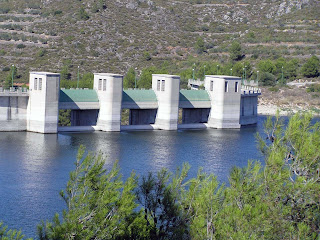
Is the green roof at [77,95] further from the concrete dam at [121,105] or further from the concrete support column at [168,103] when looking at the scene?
the concrete support column at [168,103]

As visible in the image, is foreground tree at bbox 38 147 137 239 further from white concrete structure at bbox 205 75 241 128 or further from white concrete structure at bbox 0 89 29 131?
white concrete structure at bbox 205 75 241 128

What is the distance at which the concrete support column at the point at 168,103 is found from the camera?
65812 millimetres

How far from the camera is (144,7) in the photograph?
410 ft

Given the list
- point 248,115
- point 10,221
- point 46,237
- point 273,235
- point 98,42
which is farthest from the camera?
point 98,42

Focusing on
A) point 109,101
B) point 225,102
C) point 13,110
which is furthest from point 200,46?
point 13,110

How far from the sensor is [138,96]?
217 ft

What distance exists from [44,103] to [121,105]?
7.79m

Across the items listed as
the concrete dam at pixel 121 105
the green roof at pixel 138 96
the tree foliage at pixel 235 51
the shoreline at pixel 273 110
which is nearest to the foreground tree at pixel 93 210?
the concrete dam at pixel 121 105

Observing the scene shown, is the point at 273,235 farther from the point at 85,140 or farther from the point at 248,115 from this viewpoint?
the point at 248,115

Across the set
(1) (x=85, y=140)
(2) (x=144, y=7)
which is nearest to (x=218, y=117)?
(1) (x=85, y=140)

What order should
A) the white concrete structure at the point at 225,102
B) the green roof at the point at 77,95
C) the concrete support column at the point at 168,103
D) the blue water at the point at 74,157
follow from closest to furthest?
the blue water at the point at 74,157, the green roof at the point at 77,95, the concrete support column at the point at 168,103, the white concrete structure at the point at 225,102

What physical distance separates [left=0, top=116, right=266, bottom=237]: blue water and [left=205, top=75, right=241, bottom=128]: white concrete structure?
138 cm

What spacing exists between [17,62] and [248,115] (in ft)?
120

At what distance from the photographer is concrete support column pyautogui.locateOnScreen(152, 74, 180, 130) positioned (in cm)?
6581
